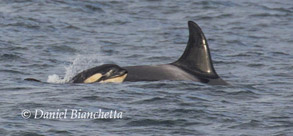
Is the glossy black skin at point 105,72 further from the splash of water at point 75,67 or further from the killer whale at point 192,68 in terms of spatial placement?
the splash of water at point 75,67

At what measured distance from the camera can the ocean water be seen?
38.6 ft

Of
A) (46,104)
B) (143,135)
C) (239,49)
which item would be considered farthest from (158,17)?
(143,135)

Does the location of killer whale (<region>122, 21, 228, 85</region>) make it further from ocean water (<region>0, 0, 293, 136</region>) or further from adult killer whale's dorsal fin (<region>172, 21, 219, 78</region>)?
ocean water (<region>0, 0, 293, 136</region>)

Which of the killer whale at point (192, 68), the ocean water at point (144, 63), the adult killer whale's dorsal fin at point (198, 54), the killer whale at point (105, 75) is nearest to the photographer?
the ocean water at point (144, 63)

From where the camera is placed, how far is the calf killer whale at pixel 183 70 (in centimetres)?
1507

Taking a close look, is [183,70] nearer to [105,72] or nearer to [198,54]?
[198,54]

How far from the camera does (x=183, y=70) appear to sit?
15.8 metres

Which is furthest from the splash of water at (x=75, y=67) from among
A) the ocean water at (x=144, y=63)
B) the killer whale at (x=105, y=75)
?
the killer whale at (x=105, y=75)

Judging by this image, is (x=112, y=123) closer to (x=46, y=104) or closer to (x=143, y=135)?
(x=143, y=135)

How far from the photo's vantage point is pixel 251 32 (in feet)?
83.5

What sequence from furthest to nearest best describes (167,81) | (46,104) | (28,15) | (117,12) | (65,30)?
(117,12) < (28,15) < (65,30) < (167,81) < (46,104)

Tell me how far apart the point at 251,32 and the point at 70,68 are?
9.19 meters

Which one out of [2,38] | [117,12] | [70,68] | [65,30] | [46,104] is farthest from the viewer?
[117,12]

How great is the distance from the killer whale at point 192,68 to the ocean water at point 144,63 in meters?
0.33
